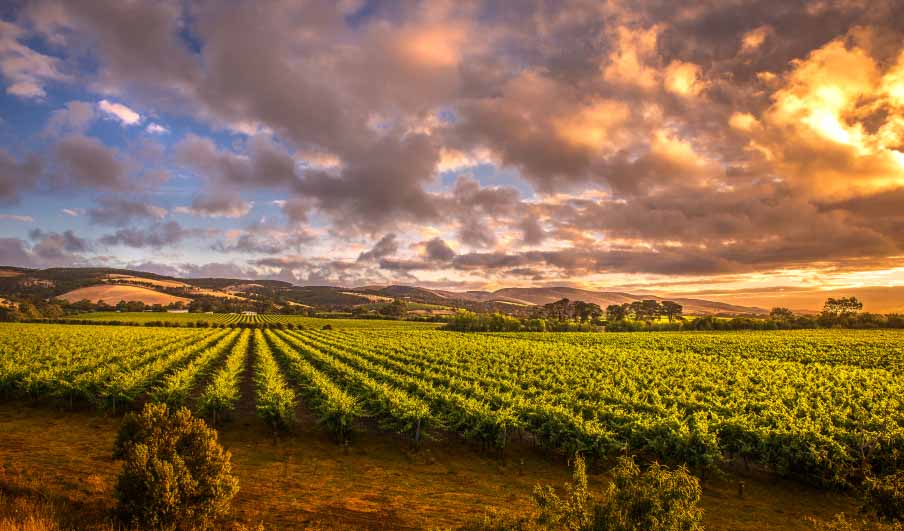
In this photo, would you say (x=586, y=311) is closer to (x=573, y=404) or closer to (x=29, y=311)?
(x=573, y=404)

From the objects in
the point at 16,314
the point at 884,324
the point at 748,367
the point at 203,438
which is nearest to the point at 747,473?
the point at 203,438

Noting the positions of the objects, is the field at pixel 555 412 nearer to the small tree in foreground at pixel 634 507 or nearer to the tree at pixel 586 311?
the small tree in foreground at pixel 634 507

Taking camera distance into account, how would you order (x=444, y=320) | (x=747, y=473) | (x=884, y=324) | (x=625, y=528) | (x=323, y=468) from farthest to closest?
1. (x=444, y=320)
2. (x=884, y=324)
3. (x=747, y=473)
4. (x=323, y=468)
5. (x=625, y=528)

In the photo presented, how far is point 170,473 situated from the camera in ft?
31.4

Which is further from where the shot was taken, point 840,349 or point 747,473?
point 840,349

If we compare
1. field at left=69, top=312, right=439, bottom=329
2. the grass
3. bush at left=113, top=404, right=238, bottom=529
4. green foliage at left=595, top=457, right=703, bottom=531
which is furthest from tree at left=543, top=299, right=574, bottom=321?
bush at left=113, top=404, right=238, bottom=529

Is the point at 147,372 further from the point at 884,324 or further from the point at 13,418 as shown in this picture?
the point at 884,324

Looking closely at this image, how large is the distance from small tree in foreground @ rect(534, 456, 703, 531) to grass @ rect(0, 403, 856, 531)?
141 inches

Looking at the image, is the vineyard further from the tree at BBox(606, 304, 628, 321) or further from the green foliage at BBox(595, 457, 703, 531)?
the tree at BBox(606, 304, 628, 321)

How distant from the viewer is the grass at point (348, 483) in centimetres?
1213

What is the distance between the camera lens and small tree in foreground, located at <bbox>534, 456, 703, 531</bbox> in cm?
736

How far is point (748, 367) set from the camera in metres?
41.9

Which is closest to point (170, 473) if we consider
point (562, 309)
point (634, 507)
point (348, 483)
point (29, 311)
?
point (348, 483)

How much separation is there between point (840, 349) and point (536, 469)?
218 ft
